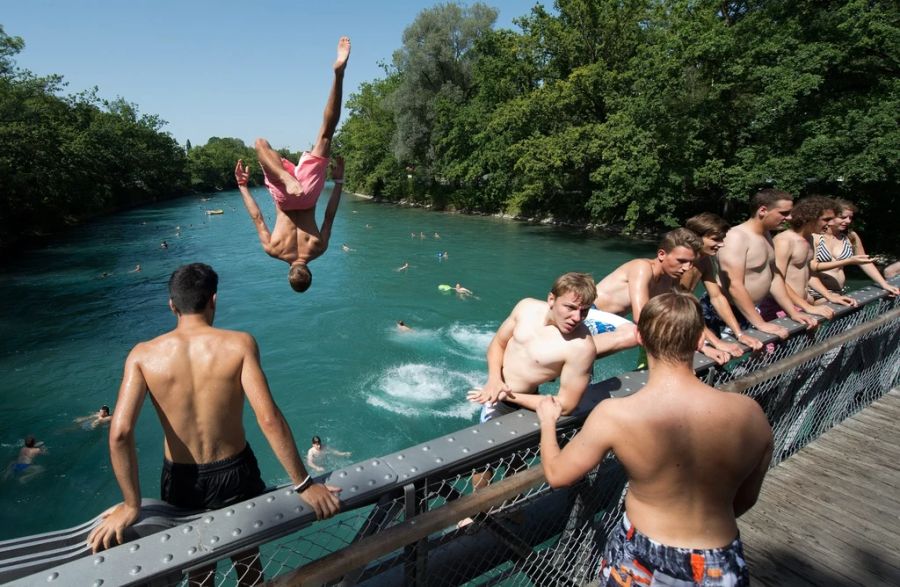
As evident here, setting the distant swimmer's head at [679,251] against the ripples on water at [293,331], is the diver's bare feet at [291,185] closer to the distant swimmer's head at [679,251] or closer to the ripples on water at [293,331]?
the distant swimmer's head at [679,251]

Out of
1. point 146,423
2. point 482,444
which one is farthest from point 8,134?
point 482,444

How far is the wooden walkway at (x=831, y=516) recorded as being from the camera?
3.03 metres

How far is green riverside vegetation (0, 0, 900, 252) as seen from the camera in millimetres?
17328

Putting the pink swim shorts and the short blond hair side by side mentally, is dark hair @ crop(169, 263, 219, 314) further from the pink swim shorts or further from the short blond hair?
the pink swim shorts

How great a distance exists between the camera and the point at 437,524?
5.54ft

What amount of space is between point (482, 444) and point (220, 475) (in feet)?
5.01

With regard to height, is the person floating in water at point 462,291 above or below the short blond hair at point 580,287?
below

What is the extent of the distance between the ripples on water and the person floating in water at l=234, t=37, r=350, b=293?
5.79 m

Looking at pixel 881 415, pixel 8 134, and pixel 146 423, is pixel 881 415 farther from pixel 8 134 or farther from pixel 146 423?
pixel 8 134

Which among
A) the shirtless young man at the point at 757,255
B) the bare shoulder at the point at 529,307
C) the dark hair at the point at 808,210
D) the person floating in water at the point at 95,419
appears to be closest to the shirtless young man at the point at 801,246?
the dark hair at the point at 808,210

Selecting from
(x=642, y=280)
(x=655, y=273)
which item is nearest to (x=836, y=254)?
(x=655, y=273)

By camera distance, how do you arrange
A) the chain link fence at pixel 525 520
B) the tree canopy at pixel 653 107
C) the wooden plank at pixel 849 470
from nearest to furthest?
the chain link fence at pixel 525 520 → the wooden plank at pixel 849 470 → the tree canopy at pixel 653 107

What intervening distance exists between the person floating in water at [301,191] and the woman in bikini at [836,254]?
5.32 meters

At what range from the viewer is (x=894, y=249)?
19.9m
